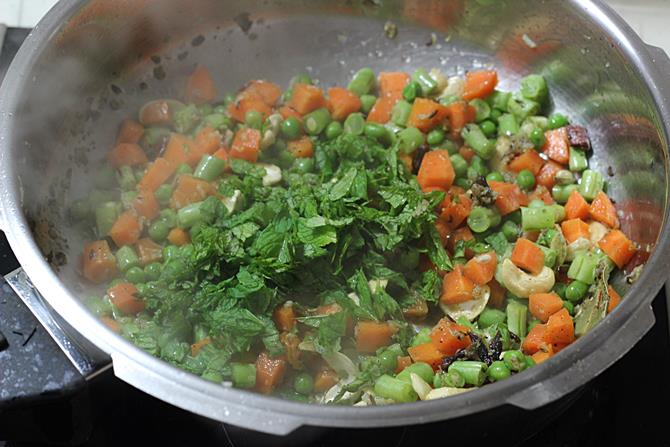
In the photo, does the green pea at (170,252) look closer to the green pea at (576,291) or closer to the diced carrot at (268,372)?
the diced carrot at (268,372)

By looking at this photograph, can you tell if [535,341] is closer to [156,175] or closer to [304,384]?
[304,384]

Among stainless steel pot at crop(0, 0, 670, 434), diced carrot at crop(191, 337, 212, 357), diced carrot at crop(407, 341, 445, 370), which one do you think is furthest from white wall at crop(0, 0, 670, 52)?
diced carrot at crop(407, 341, 445, 370)

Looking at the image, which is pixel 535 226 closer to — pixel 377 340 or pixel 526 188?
pixel 526 188

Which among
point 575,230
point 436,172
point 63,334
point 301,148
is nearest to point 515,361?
point 575,230

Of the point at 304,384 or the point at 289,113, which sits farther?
the point at 289,113

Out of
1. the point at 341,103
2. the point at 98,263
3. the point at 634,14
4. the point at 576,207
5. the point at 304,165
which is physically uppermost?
the point at 634,14

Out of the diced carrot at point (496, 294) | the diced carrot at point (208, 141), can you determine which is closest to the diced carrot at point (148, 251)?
the diced carrot at point (208, 141)
